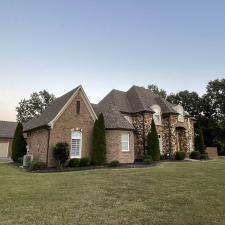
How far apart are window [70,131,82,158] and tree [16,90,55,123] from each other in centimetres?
4306

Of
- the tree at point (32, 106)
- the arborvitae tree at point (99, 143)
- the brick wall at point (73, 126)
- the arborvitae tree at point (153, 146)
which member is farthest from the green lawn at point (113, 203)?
the tree at point (32, 106)

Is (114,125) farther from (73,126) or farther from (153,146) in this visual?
(153,146)

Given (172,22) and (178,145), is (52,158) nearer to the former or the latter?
(172,22)

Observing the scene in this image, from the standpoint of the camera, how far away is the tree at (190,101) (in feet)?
179

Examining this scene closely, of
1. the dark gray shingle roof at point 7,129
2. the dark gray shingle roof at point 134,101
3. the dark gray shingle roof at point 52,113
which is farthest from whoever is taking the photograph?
the dark gray shingle roof at point 7,129

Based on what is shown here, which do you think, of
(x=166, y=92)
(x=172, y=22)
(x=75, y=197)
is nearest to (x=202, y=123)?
(x=166, y=92)

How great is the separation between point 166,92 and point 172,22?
42290mm

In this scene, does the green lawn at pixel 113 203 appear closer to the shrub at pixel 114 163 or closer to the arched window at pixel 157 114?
the shrub at pixel 114 163

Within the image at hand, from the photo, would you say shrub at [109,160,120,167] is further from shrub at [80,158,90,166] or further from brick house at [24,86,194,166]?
shrub at [80,158,90,166]

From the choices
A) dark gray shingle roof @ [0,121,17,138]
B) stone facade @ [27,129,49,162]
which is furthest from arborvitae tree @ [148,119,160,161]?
dark gray shingle roof @ [0,121,17,138]

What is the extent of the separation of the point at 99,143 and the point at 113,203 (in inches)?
526

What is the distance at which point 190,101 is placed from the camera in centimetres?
5550

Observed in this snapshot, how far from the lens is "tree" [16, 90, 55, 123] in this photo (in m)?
61.8

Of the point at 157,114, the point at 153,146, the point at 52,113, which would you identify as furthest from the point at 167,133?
the point at 52,113
